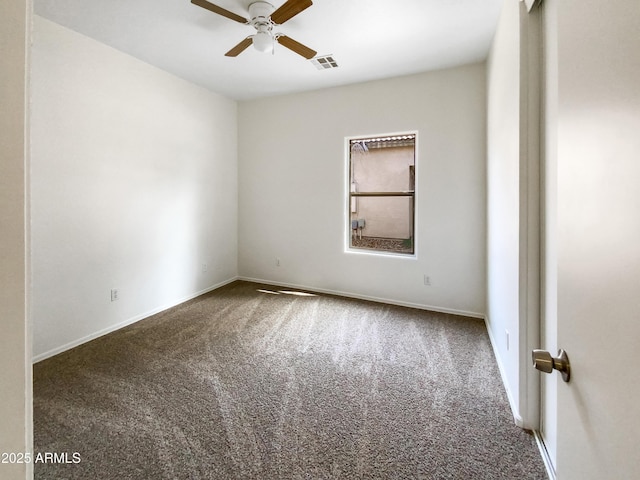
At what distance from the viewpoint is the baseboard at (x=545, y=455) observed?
142 centimetres

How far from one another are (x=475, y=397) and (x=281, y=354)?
1.51 metres

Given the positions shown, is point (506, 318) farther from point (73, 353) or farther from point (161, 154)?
point (161, 154)

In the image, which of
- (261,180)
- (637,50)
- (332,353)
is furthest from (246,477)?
(261,180)

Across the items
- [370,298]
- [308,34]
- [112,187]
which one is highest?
[308,34]

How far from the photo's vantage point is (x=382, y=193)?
4.10 metres

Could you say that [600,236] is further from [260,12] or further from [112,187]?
[112,187]

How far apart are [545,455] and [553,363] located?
4.42 ft

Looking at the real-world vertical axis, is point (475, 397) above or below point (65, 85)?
below

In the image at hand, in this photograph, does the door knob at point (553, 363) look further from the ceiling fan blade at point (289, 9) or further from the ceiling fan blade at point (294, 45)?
the ceiling fan blade at point (294, 45)

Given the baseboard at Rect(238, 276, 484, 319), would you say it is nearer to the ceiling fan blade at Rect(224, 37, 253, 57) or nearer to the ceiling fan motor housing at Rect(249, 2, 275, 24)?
the ceiling fan blade at Rect(224, 37, 253, 57)

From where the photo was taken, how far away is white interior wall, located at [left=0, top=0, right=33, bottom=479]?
506 mm

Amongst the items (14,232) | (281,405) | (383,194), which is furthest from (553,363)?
(383,194)

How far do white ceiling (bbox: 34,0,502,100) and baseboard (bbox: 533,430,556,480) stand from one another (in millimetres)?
3025

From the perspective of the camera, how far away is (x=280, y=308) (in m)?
3.76
